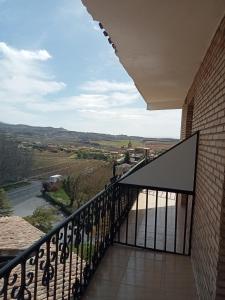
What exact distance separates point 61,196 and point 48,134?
9620 millimetres

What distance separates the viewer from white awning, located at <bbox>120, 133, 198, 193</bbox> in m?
4.72

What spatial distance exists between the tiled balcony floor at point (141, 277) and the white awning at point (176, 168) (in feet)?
3.29

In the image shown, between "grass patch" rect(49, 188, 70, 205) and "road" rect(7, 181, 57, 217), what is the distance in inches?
62.5

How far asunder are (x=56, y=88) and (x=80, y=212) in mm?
57347

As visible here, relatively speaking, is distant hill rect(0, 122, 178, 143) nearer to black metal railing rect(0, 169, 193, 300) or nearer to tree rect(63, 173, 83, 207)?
tree rect(63, 173, 83, 207)

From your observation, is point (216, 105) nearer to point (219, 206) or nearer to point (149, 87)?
point (219, 206)

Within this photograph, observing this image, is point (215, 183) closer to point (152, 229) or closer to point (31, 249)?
point (31, 249)

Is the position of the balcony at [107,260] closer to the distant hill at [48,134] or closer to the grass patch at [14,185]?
the distant hill at [48,134]

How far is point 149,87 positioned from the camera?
301 inches

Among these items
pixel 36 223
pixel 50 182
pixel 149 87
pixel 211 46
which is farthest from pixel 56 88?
pixel 211 46

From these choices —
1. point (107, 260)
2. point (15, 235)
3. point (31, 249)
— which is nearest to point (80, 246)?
point (107, 260)

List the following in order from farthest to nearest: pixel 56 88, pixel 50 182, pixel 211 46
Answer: pixel 56 88
pixel 50 182
pixel 211 46

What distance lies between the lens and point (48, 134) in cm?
4275

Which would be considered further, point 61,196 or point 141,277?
point 61,196
